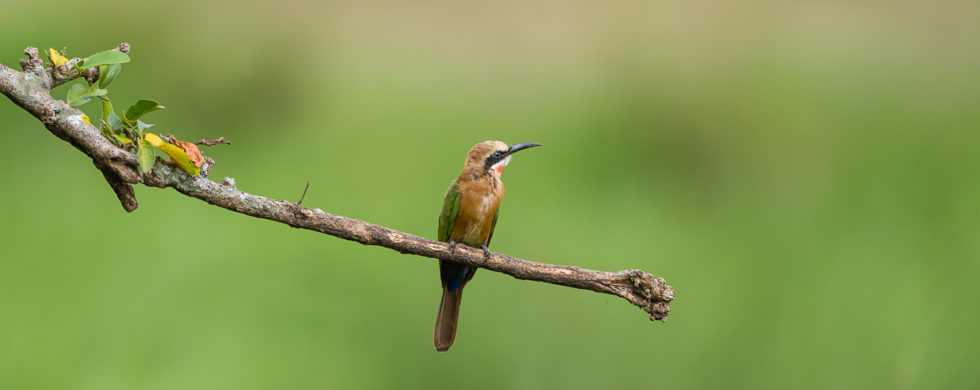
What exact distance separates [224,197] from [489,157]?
1349mm

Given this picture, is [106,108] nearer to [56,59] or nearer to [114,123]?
[114,123]

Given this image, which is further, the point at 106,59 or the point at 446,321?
the point at 446,321

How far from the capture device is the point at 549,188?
5852mm

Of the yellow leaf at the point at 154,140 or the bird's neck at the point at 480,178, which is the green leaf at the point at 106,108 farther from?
the bird's neck at the point at 480,178

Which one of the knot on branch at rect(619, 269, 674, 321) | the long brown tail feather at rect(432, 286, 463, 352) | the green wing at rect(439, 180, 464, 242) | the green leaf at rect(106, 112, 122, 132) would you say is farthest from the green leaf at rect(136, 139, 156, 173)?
the long brown tail feather at rect(432, 286, 463, 352)

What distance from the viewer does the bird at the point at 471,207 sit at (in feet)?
11.1

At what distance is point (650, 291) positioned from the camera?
244 centimetres

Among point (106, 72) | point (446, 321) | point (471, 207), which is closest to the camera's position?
point (106, 72)

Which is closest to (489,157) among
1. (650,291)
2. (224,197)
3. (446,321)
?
(446,321)

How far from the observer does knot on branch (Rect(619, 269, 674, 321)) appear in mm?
2414

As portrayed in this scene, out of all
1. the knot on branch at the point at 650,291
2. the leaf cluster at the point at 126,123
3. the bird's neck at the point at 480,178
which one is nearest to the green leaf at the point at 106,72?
the leaf cluster at the point at 126,123

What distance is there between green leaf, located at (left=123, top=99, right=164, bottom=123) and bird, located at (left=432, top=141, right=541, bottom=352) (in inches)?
56.6

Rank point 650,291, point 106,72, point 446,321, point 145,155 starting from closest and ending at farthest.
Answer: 1. point 145,155
2. point 106,72
3. point 650,291
4. point 446,321

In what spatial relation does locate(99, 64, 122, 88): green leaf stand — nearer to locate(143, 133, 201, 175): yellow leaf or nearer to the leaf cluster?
the leaf cluster
